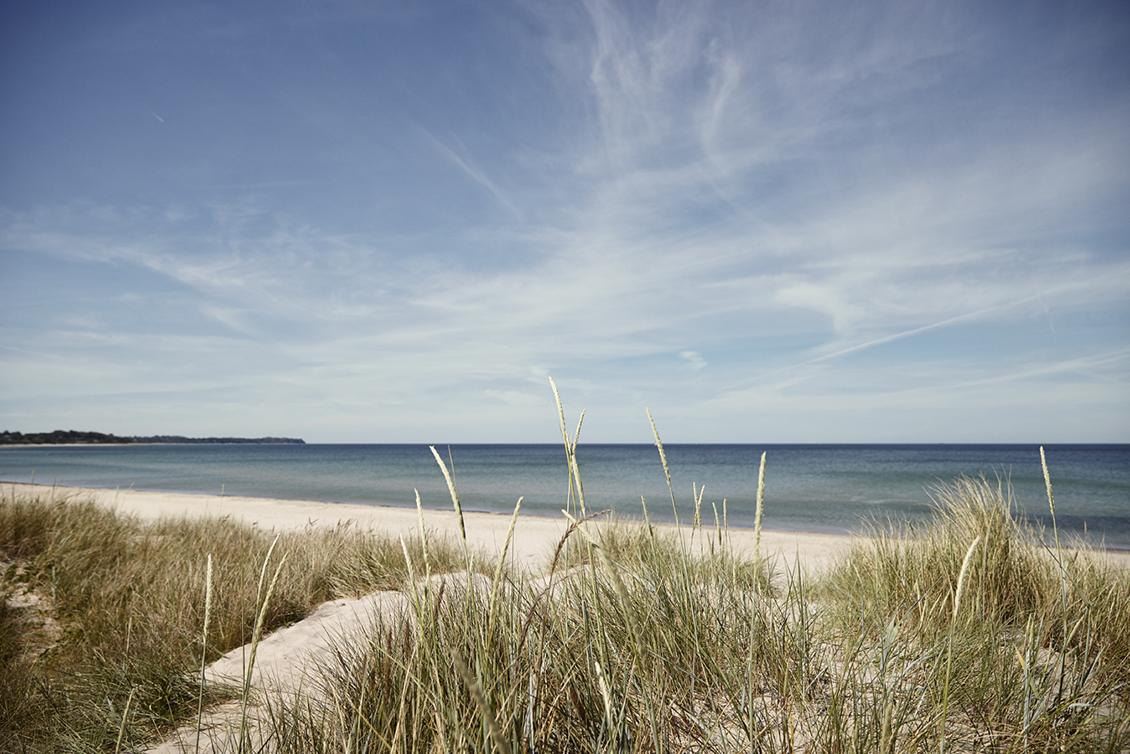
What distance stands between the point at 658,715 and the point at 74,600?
18.9ft

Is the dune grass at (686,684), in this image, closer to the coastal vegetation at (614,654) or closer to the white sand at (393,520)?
the coastal vegetation at (614,654)

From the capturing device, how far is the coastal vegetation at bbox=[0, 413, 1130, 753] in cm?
161

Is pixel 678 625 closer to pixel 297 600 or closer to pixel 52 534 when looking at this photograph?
pixel 297 600

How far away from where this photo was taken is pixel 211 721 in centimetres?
275

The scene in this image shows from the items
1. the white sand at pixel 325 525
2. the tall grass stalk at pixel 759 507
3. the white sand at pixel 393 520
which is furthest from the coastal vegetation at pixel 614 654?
the white sand at pixel 393 520

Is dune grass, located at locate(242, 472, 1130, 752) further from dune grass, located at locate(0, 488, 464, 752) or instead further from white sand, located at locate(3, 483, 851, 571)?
white sand, located at locate(3, 483, 851, 571)

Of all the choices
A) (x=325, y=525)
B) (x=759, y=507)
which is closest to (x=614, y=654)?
(x=759, y=507)

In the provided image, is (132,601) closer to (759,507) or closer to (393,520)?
(759,507)

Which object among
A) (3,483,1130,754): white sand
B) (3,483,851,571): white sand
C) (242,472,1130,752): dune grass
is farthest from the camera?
(3,483,851,571): white sand

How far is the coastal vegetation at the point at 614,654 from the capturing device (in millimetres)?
1613

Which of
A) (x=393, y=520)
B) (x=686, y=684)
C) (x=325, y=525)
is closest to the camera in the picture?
(x=686, y=684)

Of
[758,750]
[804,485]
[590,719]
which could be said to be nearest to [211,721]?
[590,719]

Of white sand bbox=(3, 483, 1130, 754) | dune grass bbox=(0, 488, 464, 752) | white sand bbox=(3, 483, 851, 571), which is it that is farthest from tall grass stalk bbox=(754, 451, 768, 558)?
white sand bbox=(3, 483, 851, 571)

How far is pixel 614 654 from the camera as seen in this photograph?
1783 mm
